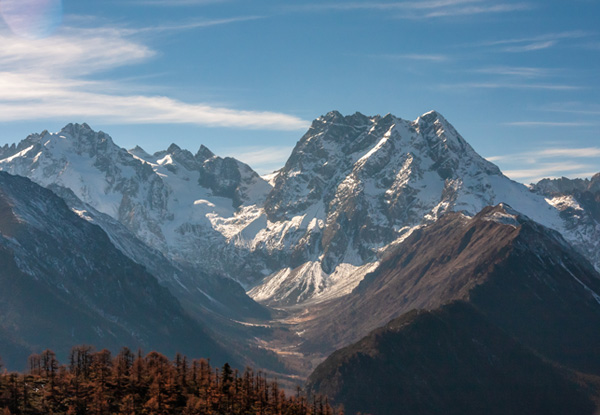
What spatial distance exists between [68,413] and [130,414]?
13.0 metres

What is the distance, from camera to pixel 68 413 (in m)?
199

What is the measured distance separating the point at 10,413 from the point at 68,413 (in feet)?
47.0

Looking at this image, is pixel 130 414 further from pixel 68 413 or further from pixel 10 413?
pixel 10 413

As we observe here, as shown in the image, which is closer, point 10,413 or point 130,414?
point 10,413

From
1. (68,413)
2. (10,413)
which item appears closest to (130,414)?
(68,413)

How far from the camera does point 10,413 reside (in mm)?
187875

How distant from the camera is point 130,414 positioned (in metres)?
200

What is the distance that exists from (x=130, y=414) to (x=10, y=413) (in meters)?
25.0
